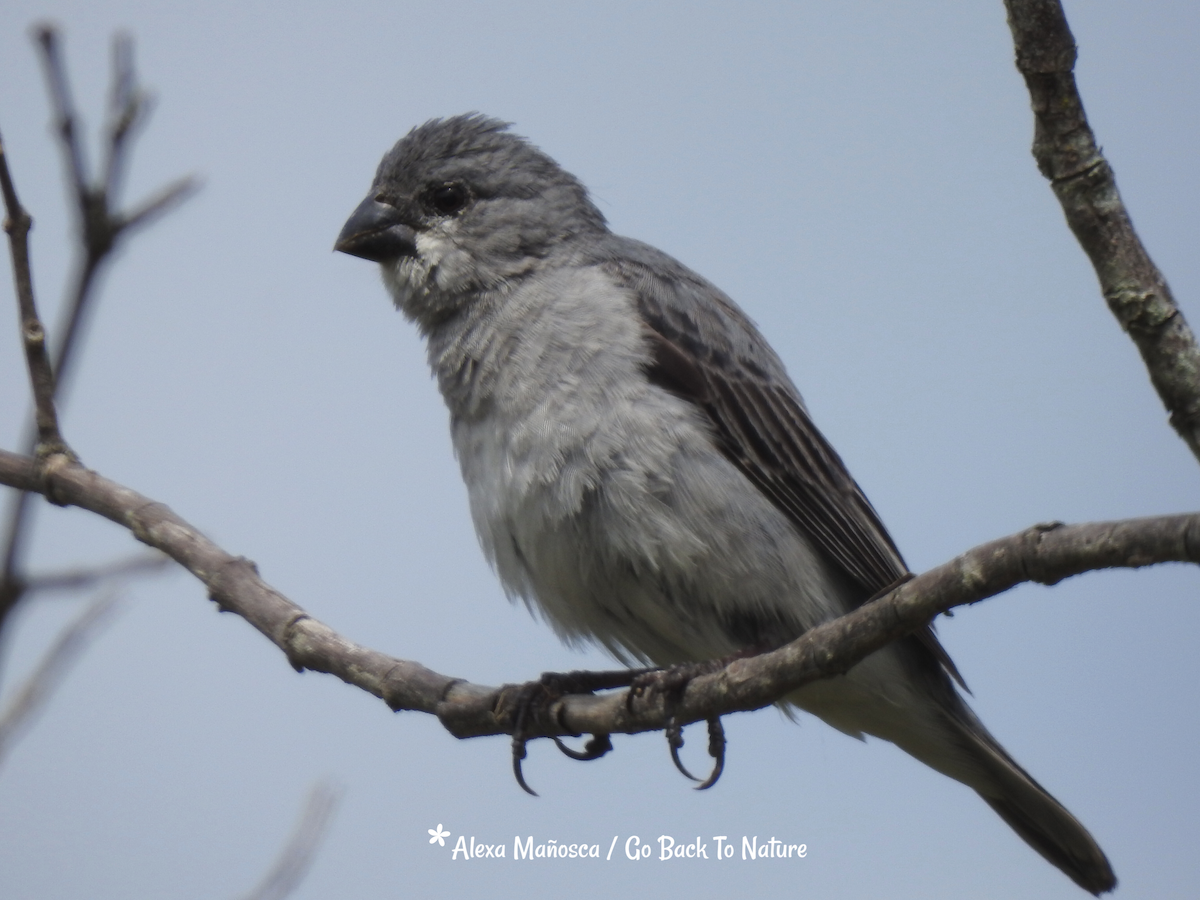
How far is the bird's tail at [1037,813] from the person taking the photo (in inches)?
227

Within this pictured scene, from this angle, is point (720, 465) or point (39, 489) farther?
point (720, 465)

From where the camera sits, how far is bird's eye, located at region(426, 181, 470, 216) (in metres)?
6.40

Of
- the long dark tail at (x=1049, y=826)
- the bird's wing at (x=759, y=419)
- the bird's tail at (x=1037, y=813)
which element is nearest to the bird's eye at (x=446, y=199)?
the bird's wing at (x=759, y=419)

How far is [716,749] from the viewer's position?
4738 millimetres

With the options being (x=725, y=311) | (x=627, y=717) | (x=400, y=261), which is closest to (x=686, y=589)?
(x=627, y=717)

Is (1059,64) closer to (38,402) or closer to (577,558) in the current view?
(577,558)

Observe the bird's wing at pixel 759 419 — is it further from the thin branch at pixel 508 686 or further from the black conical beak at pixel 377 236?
the thin branch at pixel 508 686

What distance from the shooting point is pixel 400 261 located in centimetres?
624

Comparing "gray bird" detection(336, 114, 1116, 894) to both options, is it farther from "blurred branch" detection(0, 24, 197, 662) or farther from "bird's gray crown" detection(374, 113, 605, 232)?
"blurred branch" detection(0, 24, 197, 662)

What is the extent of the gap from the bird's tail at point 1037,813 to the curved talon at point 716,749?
1644mm

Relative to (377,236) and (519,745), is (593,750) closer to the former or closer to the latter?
(519,745)

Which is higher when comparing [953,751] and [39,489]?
[39,489]

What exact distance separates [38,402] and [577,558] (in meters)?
2.18

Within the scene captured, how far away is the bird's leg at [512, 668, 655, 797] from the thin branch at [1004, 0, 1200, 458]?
2138 mm
